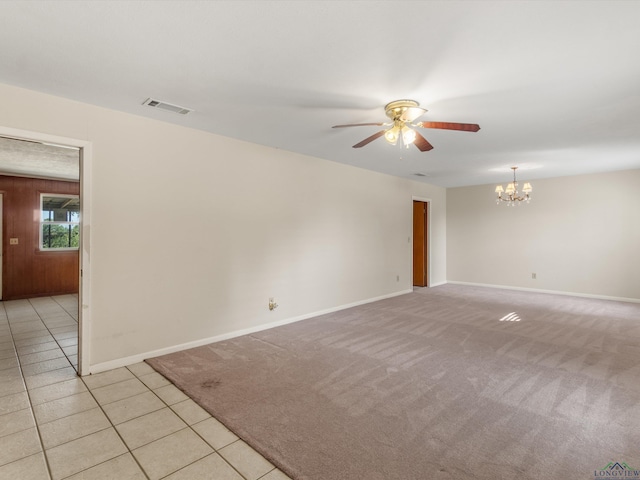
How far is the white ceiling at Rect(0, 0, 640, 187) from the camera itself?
1.72 metres

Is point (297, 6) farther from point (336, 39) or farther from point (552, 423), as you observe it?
point (552, 423)

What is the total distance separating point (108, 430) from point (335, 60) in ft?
9.65

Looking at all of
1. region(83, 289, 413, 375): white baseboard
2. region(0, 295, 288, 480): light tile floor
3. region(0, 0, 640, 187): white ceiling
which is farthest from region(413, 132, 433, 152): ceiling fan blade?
region(83, 289, 413, 375): white baseboard

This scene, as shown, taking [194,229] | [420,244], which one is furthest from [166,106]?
[420,244]

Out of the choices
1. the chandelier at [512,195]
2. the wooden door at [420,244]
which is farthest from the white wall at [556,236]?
the wooden door at [420,244]

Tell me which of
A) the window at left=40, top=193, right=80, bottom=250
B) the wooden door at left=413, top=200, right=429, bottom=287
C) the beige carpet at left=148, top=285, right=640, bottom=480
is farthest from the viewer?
the wooden door at left=413, top=200, right=429, bottom=287

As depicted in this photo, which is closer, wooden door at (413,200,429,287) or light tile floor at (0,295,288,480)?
light tile floor at (0,295,288,480)

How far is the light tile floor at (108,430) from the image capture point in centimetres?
176

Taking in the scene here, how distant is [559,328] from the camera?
432 cm

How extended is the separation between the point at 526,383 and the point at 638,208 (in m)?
5.37

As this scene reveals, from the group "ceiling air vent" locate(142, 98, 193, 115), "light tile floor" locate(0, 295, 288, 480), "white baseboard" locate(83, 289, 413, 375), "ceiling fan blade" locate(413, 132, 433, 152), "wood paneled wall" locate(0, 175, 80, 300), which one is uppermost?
"ceiling air vent" locate(142, 98, 193, 115)

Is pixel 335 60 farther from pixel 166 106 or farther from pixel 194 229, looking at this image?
pixel 194 229

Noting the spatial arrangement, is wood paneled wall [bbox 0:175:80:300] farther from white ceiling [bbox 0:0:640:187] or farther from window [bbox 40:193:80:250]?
white ceiling [bbox 0:0:640:187]

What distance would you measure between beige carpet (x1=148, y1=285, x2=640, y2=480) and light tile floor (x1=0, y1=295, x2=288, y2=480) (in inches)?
6.2
